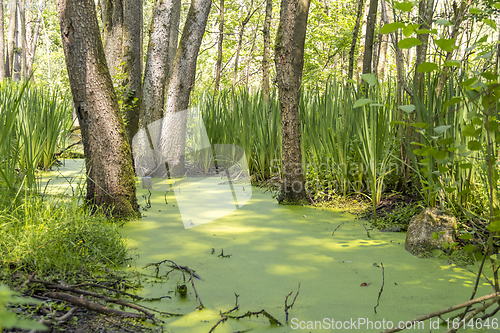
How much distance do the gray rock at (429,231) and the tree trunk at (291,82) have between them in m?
1.10

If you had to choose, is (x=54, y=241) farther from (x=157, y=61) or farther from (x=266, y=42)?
(x=266, y=42)

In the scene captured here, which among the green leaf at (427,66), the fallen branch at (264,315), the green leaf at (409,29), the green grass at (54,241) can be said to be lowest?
the fallen branch at (264,315)

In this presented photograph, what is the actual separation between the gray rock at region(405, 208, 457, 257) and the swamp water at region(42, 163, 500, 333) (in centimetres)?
7

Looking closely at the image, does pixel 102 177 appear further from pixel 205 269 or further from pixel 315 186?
pixel 315 186

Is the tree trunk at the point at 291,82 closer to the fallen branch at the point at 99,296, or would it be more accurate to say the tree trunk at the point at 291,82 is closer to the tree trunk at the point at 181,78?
the tree trunk at the point at 181,78

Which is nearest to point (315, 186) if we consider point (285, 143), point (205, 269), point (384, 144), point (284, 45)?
point (285, 143)

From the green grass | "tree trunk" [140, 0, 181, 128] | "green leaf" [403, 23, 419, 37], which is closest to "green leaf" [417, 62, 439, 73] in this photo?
"green leaf" [403, 23, 419, 37]

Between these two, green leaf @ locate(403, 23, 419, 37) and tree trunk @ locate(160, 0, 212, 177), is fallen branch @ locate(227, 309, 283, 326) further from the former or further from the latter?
tree trunk @ locate(160, 0, 212, 177)

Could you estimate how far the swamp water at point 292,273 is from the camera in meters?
1.20

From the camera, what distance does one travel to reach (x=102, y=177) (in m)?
2.28

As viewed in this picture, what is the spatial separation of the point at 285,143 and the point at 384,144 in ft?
2.45

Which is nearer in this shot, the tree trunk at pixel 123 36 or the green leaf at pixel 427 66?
the green leaf at pixel 427 66

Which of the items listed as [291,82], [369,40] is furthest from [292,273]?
[369,40]

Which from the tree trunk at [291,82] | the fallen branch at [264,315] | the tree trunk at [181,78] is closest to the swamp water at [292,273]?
the fallen branch at [264,315]
